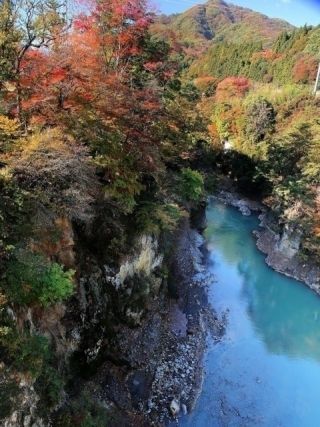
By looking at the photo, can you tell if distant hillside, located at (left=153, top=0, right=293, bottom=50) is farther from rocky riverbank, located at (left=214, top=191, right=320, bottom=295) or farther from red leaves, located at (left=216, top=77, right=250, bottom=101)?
rocky riverbank, located at (left=214, top=191, right=320, bottom=295)

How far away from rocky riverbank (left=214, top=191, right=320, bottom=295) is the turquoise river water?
1.92 ft

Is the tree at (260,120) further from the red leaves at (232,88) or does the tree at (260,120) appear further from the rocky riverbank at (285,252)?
the rocky riverbank at (285,252)

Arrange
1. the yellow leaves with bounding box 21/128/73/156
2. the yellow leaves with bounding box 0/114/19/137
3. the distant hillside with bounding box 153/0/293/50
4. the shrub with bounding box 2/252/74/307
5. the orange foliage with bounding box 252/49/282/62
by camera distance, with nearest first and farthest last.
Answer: the shrub with bounding box 2/252/74/307 < the yellow leaves with bounding box 21/128/73/156 < the yellow leaves with bounding box 0/114/19/137 < the orange foliage with bounding box 252/49/282/62 < the distant hillside with bounding box 153/0/293/50

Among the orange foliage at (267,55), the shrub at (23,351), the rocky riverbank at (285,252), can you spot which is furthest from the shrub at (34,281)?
the orange foliage at (267,55)

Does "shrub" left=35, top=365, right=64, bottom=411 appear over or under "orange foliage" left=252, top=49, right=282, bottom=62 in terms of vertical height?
under

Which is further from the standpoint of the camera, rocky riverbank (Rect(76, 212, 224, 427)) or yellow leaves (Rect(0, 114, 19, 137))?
rocky riverbank (Rect(76, 212, 224, 427))

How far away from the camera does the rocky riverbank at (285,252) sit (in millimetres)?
24984

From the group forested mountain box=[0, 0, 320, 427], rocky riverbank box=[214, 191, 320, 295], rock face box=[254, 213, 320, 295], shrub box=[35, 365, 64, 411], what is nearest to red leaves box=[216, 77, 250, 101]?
rocky riverbank box=[214, 191, 320, 295]

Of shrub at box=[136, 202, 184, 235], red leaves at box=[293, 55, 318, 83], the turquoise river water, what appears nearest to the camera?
the turquoise river water

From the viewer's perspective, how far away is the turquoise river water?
47.1ft

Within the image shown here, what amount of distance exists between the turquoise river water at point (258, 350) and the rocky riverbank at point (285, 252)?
587mm

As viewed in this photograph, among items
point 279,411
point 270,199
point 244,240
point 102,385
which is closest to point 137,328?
point 102,385

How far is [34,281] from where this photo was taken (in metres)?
9.05

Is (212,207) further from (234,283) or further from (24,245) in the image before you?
(24,245)
